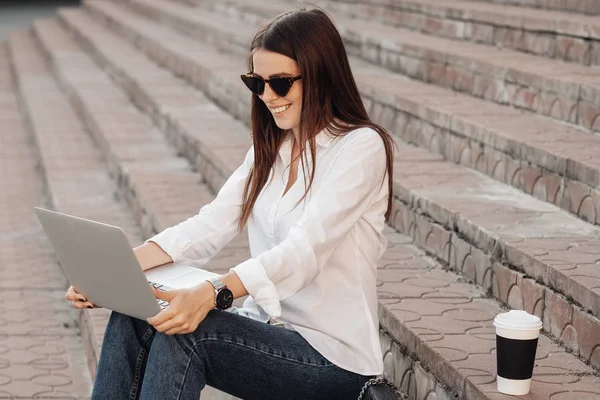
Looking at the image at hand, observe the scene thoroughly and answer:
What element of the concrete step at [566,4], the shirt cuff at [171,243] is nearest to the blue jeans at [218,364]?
the shirt cuff at [171,243]

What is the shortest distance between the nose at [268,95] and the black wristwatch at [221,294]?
442mm

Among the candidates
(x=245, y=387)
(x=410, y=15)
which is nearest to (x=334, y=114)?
(x=245, y=387)

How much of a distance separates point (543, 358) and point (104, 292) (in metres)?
1.08

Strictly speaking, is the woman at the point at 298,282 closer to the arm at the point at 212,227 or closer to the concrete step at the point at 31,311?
the arm at the point at 212,227

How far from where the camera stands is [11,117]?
30.1 feet

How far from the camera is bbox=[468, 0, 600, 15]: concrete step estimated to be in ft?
17.4

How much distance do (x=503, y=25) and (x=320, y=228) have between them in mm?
3455

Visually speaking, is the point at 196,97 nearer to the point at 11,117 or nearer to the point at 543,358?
the point at 11,117

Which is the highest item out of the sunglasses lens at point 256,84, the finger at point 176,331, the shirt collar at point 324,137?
the sunglasses lens at point 256,84

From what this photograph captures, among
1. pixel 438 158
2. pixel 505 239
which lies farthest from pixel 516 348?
pixel 438 158

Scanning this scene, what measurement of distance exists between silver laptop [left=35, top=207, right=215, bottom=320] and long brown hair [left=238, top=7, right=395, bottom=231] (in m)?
0.40

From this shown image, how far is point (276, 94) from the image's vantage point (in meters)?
2.43

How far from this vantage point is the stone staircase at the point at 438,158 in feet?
9.14

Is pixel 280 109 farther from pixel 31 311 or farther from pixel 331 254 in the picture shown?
pixel 31 311
